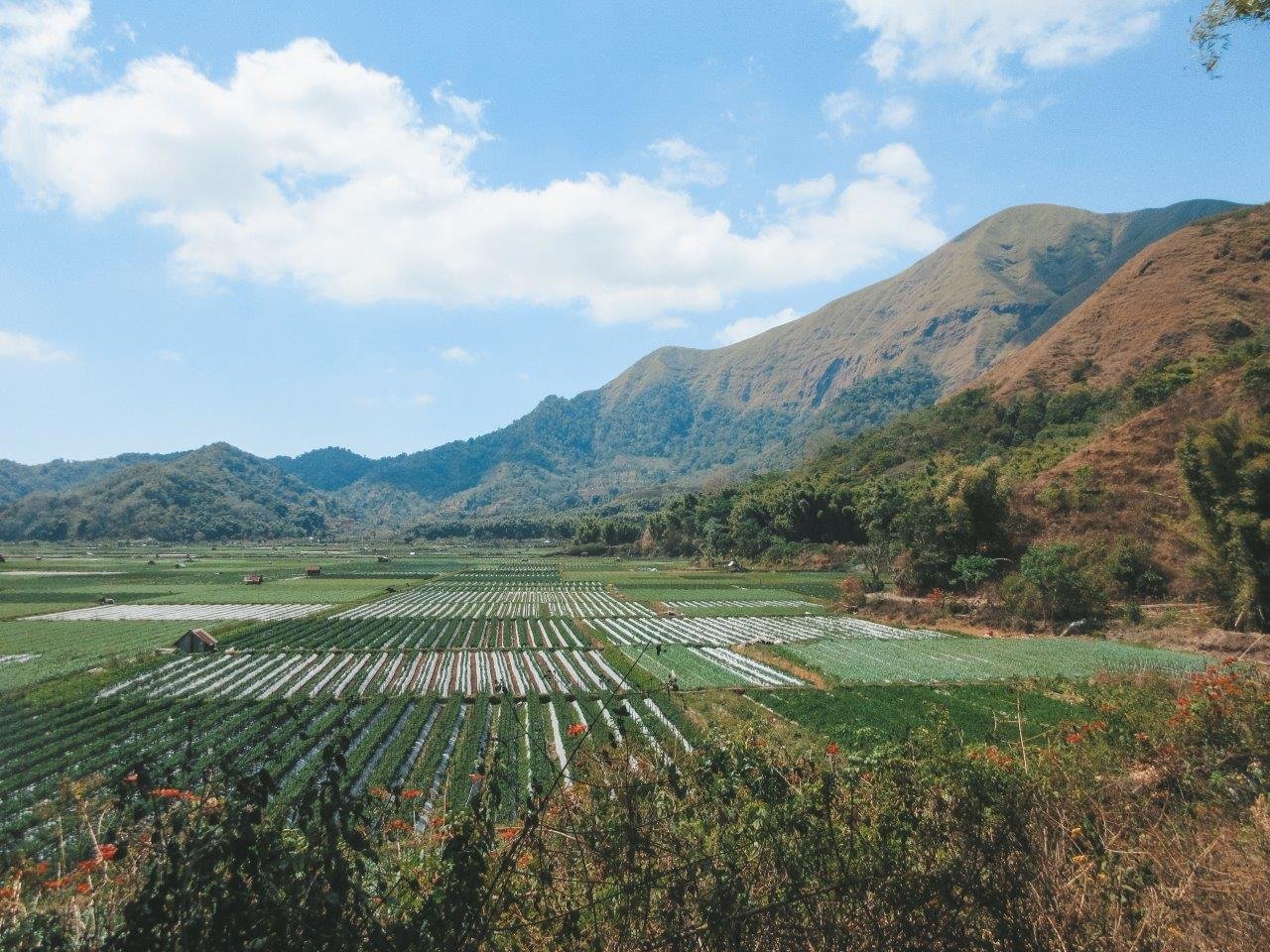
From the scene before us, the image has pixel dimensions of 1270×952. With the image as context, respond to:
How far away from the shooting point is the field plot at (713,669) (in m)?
24.6

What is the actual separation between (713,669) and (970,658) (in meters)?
11.2

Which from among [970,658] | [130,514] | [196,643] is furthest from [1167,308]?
[130,514]

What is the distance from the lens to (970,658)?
91.6 ft

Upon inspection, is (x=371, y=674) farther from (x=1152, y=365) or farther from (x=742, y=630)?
(x=1152, y=365)

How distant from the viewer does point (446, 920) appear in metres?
2.50

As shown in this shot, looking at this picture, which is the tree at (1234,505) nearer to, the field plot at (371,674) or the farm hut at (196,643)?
the field plot at (371,674)

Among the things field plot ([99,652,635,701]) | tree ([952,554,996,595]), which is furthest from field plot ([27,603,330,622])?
tree ([952,554,996,595])

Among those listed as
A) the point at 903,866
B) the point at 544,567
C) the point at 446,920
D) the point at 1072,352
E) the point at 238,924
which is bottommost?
the point at 544,567

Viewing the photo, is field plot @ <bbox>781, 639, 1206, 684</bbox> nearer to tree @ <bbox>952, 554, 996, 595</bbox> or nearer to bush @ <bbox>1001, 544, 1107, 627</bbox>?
bush @ <bbox>1001, 544, 1107, 627</bbox>

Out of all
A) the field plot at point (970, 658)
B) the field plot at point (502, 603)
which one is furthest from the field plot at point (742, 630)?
the field plot at point (502, 603)

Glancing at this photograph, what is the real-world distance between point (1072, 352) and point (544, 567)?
83.1m

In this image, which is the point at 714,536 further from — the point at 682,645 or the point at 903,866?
the point at 903,866

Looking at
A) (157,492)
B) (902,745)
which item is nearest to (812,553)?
(902,745)

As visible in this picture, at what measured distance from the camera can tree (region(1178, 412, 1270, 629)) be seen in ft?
82.3
